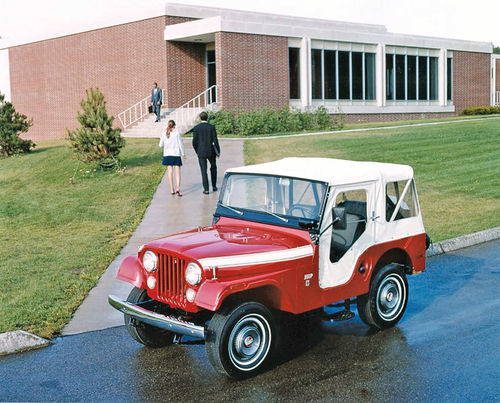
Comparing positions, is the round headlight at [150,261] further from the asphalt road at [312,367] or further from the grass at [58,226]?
the grass at [58,226]

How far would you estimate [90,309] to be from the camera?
755 centimetres

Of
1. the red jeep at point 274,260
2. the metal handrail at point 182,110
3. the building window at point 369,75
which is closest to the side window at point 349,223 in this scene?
the red jeep at point 274,260

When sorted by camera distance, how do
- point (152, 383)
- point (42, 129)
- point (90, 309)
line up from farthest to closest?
point (42, 129)
point (90, 309)
point (152, 383)

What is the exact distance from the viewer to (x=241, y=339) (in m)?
5.59

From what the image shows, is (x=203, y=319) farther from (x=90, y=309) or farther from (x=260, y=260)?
(x=90, y=309)

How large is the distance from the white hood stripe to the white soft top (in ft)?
2.56

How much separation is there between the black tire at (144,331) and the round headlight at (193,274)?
0.81 meters

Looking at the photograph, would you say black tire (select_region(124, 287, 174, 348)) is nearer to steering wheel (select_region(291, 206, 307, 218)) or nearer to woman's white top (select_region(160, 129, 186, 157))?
steering wheel (select_region(291, 206, 307, 218))

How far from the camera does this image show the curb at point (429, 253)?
6.34m

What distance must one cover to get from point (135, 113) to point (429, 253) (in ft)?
82.3

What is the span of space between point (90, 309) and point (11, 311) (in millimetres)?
844

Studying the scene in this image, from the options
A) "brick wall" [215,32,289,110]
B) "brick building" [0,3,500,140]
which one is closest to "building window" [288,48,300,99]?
"brick building" [0,3,500,140]

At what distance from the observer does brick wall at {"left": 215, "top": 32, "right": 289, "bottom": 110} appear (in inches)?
1179

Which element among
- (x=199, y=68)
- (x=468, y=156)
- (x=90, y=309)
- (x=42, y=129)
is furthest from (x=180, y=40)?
(x=90, y=309)
